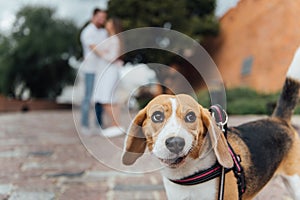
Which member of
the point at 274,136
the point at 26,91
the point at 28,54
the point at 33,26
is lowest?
the point at 26,91

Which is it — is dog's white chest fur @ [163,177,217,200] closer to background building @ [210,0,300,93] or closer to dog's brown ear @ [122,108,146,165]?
dog's brown ear @ [122,108,146,165]

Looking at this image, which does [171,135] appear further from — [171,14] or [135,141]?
[171,14]

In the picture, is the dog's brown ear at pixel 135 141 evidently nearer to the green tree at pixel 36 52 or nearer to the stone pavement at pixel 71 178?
the stone pavement at pixel 71 178

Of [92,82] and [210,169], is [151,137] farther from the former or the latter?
[92,82]

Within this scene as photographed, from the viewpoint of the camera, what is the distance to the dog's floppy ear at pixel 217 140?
144 cm

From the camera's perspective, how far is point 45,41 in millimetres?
22547

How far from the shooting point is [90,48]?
300 centimetres

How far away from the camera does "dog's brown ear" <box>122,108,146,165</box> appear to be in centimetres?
149

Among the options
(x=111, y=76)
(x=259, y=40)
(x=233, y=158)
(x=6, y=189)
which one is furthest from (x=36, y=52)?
(x=233, y=158)

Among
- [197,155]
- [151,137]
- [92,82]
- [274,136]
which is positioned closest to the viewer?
[151,137]

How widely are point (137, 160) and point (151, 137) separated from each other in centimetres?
23

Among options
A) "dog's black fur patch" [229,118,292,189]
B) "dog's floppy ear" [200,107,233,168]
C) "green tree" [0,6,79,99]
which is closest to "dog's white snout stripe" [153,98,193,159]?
"dog's floppy ear" [200,107,233,168]

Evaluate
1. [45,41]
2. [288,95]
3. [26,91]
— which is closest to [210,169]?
[288,95]

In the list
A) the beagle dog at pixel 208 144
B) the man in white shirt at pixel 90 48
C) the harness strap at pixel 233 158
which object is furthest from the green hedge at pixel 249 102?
the harness strap at pixel 233 158
